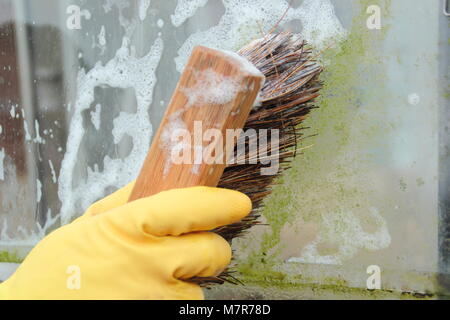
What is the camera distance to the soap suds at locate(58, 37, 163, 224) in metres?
1.85

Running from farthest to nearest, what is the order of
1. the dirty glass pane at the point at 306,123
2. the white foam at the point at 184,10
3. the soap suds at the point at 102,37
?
the soap suds at the point at 102,37, the white foam at the point at 184,10, the dirty glass pane at the point at 306,123

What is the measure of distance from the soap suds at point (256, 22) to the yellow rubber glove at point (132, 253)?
0.79m

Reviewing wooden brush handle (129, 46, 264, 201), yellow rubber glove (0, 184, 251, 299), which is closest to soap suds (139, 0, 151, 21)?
wooden brush handle (129, 46, 264, 201)

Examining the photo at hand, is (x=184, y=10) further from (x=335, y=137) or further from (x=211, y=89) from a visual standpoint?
(x=211, y=89)

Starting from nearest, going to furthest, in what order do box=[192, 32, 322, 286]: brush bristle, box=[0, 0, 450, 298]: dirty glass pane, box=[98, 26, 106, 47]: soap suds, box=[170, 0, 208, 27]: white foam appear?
box=[192, 32, 322, 286]: brush bristle < box=[0, 0, 450, 298]: dirty glass pane < box=[170, 0, 208, 27]: white foam < box=[98, 26, 106, 47]: soap suds

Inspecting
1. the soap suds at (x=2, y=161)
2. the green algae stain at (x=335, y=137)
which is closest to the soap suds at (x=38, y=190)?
the soap suds at (x=2, y=161)

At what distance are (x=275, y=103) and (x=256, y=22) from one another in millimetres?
595

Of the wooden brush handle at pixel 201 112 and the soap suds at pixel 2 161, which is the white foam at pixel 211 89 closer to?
the wooden brush handle at pixel 201 112

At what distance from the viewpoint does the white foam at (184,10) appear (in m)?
1.75

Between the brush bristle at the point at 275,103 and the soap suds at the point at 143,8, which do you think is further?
the soap suds at the point at 143,8

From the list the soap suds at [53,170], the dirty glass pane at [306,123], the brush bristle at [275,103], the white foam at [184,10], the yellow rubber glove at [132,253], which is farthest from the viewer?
the soap suds at [53,170]

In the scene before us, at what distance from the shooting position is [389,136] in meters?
1.50

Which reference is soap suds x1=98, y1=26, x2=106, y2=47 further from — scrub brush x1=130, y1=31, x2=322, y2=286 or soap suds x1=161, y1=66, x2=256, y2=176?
soap suds x1=161, y1=66, x2=256, y2=176
